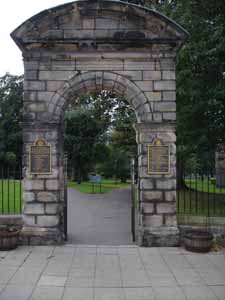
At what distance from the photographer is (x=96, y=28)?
8.59 metres

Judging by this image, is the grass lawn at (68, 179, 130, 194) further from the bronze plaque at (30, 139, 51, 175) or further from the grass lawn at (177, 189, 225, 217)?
the bronze plaque at (30, 139, 51, 175)

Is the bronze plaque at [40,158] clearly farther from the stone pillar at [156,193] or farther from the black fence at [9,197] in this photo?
the stone pillar at [156,193]

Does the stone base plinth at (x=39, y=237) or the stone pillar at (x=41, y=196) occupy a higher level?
the stone pillar at (x=41, y=196)

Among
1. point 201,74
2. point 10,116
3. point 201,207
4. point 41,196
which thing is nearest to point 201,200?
A: point 201,207

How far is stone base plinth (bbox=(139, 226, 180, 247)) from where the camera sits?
8422 millimetres

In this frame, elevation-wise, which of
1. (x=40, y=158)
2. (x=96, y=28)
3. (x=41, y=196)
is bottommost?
(x=41, y=196)

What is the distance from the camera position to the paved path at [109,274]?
218 inches

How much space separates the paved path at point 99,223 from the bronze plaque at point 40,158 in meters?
1.95

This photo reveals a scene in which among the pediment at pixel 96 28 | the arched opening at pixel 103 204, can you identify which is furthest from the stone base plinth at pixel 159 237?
the pediment at pixel 96 28

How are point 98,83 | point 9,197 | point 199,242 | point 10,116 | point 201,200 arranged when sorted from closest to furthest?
1. point 199,242
2. point 98,83
3. point 201,200
4. point 9,197
5. point 10,116

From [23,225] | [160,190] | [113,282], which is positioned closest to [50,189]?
[23,225]

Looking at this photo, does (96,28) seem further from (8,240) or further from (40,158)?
(8,240)

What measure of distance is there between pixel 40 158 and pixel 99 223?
13.2 ft

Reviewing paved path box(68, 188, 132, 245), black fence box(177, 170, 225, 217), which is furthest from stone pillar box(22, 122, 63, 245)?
black fence box(177, 170, 225, 217)
